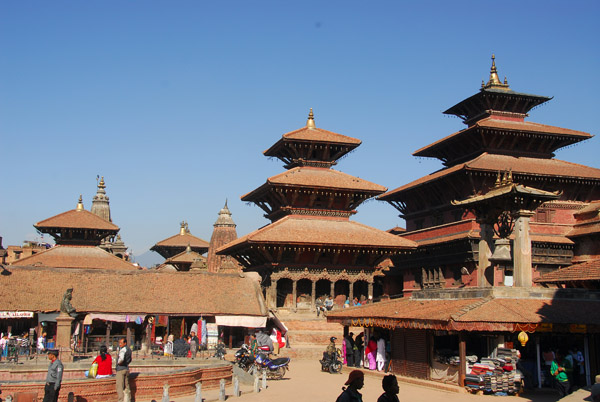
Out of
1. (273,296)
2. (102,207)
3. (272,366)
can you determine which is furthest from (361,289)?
(102,207)

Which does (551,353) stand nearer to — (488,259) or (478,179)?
(488,259)

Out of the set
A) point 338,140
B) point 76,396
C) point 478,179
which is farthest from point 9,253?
point 76,396

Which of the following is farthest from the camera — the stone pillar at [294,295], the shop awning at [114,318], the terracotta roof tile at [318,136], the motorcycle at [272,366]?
the terracotta roof tile at [318,136]

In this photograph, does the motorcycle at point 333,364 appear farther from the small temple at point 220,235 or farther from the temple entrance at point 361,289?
the small temple at point 220,235

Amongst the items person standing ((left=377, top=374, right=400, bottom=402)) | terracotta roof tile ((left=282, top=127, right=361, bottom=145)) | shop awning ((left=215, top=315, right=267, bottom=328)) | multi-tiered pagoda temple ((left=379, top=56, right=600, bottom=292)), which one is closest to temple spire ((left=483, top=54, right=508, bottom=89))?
multi-tiered pagoda temple ((left=379, top=56, right=600, bottom=292))

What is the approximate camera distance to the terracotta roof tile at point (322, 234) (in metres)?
38.7

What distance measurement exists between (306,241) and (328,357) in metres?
12.9

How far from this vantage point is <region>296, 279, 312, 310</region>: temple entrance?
39.7 meters

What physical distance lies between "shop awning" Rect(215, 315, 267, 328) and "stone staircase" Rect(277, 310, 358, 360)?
6.57 ft

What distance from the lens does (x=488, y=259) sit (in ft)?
79.6

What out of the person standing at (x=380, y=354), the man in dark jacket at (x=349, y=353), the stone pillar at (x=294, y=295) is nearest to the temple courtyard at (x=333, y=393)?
the person standing at (x=380, y=354)

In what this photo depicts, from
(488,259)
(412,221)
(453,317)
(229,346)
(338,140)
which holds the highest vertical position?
(338,140)

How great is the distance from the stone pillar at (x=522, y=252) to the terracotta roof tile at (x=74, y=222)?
3748 cm

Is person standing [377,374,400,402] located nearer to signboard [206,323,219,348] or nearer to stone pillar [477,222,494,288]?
stone pillar [477,222,494,288]
